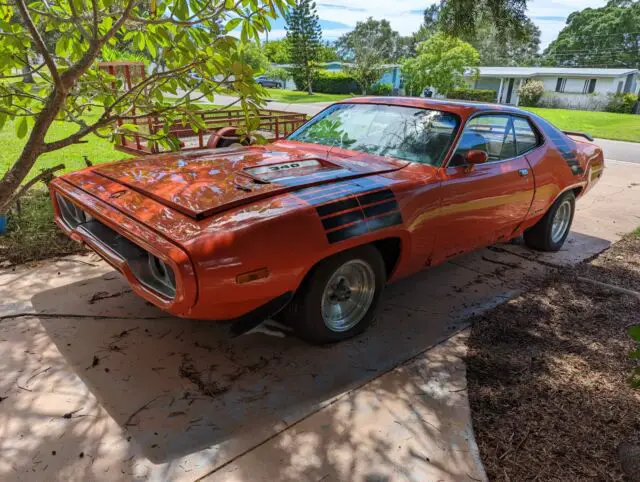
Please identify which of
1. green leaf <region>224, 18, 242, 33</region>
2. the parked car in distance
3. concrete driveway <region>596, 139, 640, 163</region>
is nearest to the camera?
green leaf <region>224, 18, 242, 33</region>

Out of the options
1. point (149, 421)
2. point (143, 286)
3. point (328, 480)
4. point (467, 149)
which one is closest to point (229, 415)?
point (149, 421)

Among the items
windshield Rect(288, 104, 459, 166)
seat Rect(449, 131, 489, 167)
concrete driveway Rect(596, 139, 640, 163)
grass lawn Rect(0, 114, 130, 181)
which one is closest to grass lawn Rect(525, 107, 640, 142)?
concrete driveway Rect(596, 139, 640, 163)

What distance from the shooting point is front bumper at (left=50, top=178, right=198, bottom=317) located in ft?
7.40

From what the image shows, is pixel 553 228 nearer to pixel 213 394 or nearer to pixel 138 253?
pixel 213 394

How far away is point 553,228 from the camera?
5.29 metres

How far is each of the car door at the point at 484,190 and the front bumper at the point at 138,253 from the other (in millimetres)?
1933

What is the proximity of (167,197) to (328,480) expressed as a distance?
5.63ft

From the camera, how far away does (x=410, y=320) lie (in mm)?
3607

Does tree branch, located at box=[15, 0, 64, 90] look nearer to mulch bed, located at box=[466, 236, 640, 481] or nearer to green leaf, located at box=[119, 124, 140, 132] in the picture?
green leaf, located at box=[119, 124, 140, 132]

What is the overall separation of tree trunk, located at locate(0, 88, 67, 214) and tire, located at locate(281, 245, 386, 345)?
1561 mm

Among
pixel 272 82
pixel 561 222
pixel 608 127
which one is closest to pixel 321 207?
pixel 561 222

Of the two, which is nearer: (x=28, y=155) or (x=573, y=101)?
(x=28, y=155)

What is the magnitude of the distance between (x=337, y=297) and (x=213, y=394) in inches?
39.6

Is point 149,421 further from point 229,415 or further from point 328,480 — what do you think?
point 328,480
